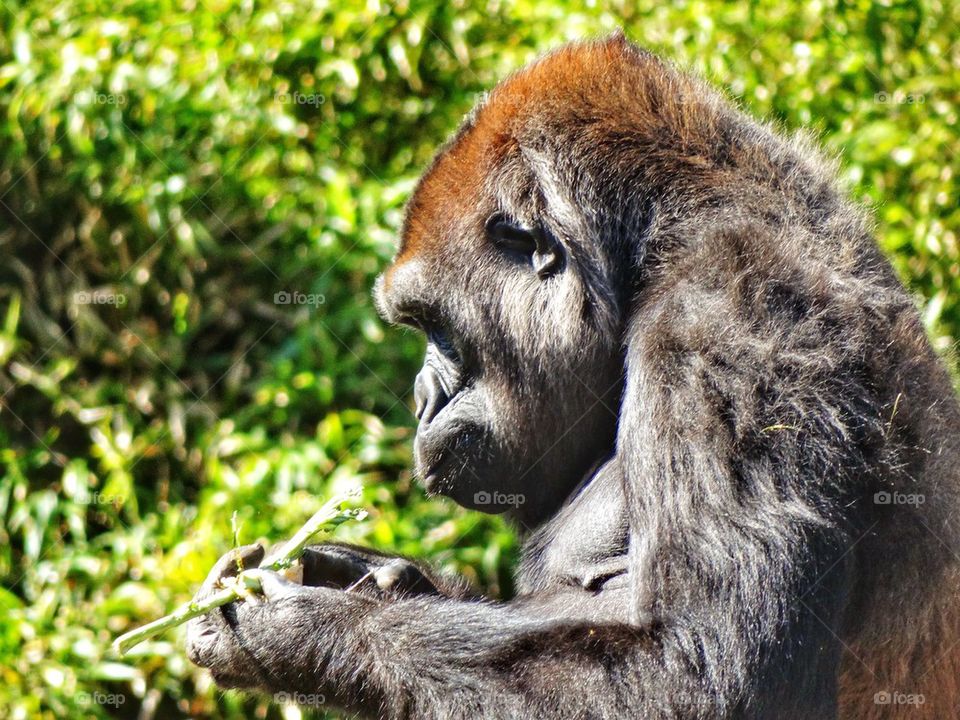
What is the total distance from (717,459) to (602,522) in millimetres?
530

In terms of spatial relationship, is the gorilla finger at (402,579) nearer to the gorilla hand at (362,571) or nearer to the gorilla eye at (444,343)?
the gorilla hand at (362,571)

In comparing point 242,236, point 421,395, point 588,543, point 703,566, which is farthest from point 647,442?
point 242,236

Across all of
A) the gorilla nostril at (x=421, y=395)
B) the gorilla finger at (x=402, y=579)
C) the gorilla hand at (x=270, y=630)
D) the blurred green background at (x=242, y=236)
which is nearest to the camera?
the gorilla hand at (x=270, y=630)

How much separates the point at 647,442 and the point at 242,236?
403cm

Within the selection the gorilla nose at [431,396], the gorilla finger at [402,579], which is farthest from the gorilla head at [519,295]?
the gorilla finger at [402,579]

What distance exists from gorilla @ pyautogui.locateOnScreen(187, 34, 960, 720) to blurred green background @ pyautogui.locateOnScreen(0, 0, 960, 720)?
2.23 metres

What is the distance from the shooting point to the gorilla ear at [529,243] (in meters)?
3.15

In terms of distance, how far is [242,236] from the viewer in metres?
6.35

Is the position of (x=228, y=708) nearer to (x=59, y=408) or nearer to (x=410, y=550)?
(x=410, y=550)

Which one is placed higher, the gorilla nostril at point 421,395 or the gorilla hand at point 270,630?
the gorilla nostril at point 421,395

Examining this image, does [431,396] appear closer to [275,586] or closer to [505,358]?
[505,358]

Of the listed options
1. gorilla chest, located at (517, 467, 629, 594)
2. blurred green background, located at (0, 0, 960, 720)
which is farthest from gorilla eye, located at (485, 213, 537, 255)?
blurred green background, located at (0, 0, 960, 720)

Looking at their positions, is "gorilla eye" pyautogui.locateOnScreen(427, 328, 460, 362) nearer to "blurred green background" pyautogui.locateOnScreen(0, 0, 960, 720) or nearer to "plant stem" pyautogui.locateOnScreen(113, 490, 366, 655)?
"plant stem" pyautogui.locateOnScreen(113, 490, 366, 655)

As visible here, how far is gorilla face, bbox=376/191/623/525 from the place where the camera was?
3125mm
